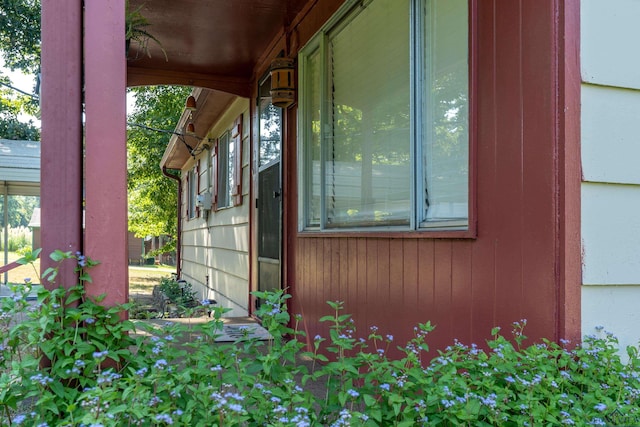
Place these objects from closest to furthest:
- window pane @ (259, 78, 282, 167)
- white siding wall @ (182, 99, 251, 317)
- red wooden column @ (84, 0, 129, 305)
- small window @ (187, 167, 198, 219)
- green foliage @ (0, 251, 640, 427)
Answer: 1. green foliage @ (0, 251, 640, 427)
2. red wooden column @ (84, 0, 129, 305)
3. window pane @ (259, 78, 282, 167)
4. white siding wall @ (182, 99, 251, 317)
5. small window @ (187, 167, 198, 219)

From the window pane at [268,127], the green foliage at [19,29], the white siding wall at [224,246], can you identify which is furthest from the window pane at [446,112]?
the green foliage at [19,29]

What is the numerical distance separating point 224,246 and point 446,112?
543 centimetres

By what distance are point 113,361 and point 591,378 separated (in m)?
1.53

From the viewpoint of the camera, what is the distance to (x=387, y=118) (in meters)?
2.95

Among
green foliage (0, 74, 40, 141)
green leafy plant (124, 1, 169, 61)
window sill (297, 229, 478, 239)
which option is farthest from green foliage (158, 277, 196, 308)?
green foliage (0, 74, 40, 141)

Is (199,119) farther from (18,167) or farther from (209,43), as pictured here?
(209,43)

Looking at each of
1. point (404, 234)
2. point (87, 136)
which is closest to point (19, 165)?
point (87, 136)

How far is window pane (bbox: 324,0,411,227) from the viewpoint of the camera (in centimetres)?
278

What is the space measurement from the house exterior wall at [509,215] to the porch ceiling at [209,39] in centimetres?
247

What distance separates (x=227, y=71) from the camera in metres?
5.89

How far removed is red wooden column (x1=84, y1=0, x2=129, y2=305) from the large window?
1329mm

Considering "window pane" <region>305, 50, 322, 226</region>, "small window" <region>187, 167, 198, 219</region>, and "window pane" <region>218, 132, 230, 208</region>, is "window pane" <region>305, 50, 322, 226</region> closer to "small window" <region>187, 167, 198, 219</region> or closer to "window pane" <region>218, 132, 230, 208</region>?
"window pane" <region>218, 132, 230, 208</region>

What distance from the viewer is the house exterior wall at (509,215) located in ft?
5.93

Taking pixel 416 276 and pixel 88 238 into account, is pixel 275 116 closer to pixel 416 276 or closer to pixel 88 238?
pixel 416 276
